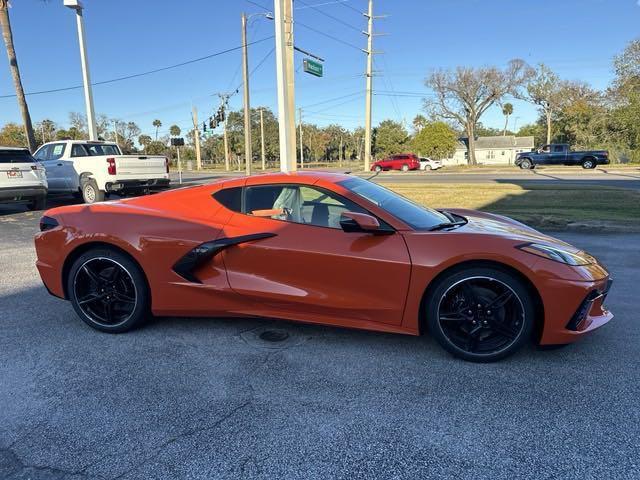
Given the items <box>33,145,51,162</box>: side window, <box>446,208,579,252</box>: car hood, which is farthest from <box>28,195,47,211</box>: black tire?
<box>446,208,579,252</box>: car hood

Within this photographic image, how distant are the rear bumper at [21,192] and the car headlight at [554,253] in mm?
11639

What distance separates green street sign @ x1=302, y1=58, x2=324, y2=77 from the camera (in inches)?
633

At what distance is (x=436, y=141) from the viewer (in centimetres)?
5247

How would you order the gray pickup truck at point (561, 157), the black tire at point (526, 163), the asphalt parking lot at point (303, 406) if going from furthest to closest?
1. the black tire at point (526, 163)
2. the gray pickup truck at point (561, 157)
3. the asphalt parking lot at point (303, 406)

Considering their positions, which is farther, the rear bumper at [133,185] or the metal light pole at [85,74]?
the metal light pole at [85,74]

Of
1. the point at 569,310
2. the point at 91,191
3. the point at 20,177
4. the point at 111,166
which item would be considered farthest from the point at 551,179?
the point at 20,177

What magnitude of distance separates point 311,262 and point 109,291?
1827 mm

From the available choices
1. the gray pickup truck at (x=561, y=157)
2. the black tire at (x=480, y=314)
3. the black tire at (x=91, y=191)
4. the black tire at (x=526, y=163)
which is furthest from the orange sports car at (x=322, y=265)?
the black tire at (x=526, y=163)

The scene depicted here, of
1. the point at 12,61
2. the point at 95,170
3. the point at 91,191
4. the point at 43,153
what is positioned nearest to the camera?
the point at 95,170

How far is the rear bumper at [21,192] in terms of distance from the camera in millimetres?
10602

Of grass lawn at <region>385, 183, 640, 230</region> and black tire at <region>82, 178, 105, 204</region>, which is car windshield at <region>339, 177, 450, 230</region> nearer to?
grass lawn at <region>385, 183, 640, 230</region>

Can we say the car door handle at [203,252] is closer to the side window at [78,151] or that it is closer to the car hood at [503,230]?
the car hood at [503,230]

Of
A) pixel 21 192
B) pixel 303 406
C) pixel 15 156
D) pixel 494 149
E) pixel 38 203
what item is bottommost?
pixel 303 406

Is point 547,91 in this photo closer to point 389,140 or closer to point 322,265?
point 389,140
